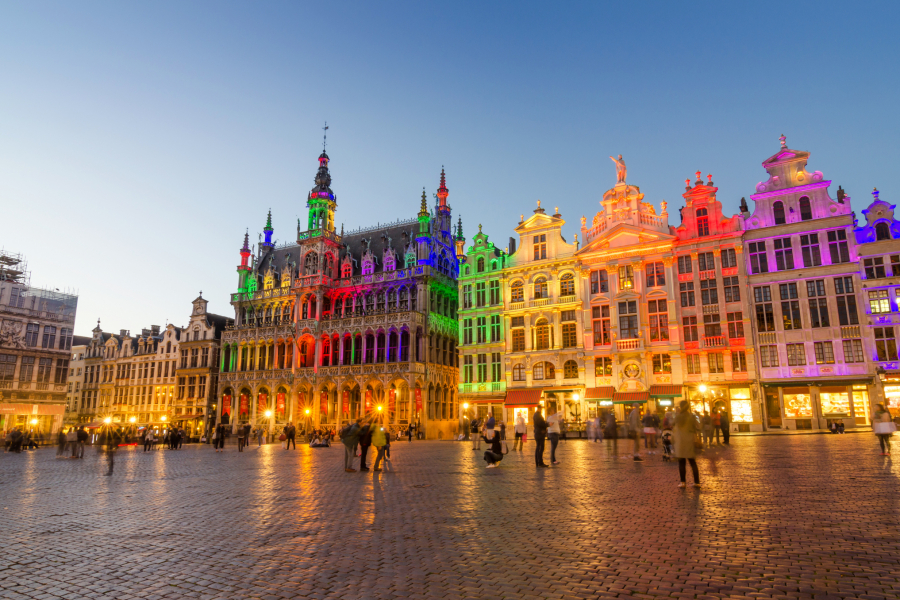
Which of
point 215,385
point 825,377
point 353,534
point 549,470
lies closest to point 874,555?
point 353,534

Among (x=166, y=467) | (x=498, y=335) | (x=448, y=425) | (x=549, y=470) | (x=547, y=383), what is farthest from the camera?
(x=448, y=425)

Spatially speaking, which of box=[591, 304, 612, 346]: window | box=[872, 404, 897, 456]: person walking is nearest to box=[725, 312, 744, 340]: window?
box=[591, 304, 612, 346]: window

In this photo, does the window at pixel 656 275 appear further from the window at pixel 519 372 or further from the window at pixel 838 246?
the window at pixel 519 372

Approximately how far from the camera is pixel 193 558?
24.6 feet

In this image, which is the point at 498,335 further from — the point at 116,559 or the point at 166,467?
the point at 116,559

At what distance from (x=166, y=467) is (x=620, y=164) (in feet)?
134

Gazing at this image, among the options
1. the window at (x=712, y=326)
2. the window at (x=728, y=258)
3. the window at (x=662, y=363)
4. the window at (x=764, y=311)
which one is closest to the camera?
the window at (x=764, y=311)

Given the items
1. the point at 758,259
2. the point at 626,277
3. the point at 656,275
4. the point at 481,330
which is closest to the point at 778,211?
the point at 758,259

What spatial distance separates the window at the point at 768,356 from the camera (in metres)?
42.0

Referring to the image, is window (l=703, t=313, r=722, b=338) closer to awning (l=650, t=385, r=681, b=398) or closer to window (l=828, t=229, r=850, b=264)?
awning (l=650, t=385, r=681, b=398)

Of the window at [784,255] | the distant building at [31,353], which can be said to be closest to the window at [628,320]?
the window at [784,255]

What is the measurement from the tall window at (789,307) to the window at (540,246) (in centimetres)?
1820

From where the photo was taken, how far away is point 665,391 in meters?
43.4

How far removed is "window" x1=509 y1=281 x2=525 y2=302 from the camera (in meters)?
51.1
